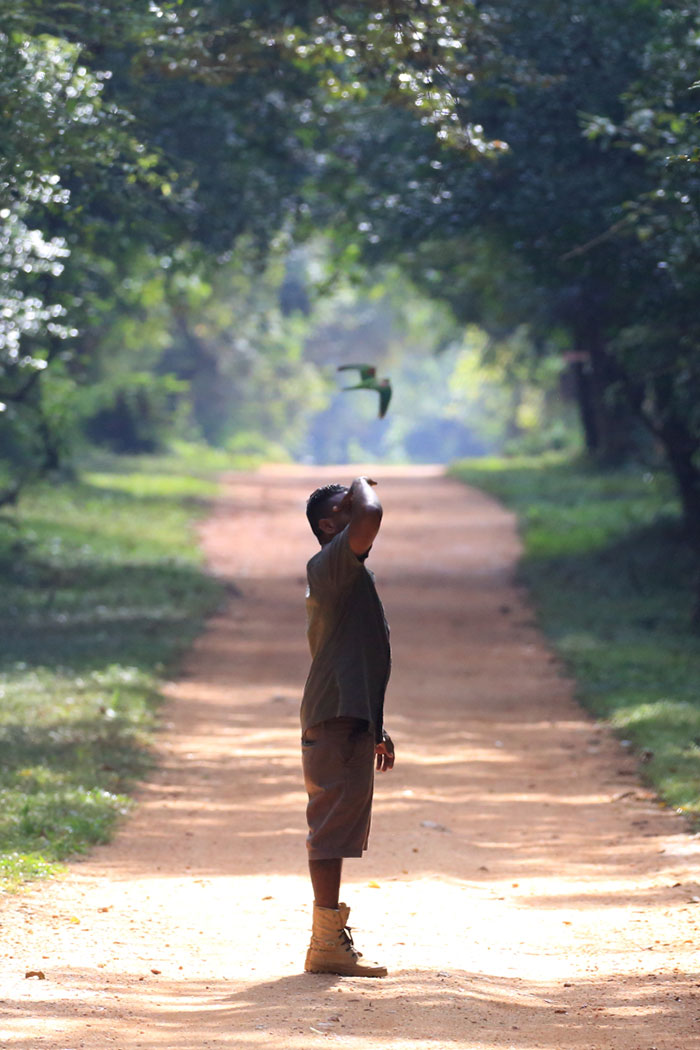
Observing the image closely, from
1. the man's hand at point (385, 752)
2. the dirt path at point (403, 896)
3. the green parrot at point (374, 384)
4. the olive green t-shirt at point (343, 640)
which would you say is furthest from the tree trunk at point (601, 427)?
the olive green t-shirt at point (343, 640)

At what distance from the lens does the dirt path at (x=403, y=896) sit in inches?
189

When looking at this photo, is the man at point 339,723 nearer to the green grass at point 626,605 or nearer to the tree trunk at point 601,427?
the green grass at point 626,605

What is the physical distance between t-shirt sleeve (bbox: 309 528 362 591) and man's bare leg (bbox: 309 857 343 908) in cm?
104

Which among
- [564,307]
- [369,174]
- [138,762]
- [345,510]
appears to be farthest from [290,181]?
[345,510]

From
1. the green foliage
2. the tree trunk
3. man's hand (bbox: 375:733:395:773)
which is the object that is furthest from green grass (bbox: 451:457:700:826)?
the green foliage

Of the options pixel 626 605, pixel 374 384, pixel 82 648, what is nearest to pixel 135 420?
pixel 626 605

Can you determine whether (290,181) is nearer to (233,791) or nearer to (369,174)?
(369,174)

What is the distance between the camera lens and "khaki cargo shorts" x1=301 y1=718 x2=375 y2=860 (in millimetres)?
5309

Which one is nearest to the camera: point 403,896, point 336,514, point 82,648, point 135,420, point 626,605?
point 336,514

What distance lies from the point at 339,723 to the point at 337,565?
0.60 m

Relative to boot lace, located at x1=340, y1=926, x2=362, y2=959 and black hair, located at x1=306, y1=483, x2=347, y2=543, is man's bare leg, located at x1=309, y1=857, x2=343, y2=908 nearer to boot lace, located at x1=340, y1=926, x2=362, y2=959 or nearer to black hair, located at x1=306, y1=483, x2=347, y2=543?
boot lace, located at x1=340, y1=926, x2=362, y2=959

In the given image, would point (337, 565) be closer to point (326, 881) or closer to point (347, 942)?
point (326, 881)

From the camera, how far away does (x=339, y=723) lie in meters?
5.36

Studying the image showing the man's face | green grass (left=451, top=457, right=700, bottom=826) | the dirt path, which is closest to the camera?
the dirt path
